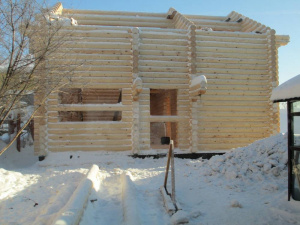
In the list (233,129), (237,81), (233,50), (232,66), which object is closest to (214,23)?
(233,50)

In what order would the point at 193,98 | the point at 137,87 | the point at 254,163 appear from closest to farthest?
the point at 254,163, the point at 137,87, the point at 193,98

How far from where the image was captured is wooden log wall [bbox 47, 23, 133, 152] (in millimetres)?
11594

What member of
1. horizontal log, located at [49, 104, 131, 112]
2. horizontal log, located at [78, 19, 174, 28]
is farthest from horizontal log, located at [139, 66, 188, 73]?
horizontal log, located at [78, 19, 174, 28]

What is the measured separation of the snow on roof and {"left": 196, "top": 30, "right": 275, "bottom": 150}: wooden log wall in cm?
713

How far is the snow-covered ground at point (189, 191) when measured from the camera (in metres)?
5.13

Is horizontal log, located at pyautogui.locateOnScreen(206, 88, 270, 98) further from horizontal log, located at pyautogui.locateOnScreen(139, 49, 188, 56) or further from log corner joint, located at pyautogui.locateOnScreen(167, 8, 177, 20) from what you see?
log corner joint, located at pyautogui.locateOnScreen(167, 8, 177, 20)

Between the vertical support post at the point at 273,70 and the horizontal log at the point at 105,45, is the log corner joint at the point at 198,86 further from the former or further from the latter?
the vertical support post at the point at 273,70

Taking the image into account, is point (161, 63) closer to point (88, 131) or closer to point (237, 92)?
point (237, 92)

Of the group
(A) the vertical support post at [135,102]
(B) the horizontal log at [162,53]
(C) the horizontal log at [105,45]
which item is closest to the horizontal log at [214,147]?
(A) the vertical support post at [135,102]

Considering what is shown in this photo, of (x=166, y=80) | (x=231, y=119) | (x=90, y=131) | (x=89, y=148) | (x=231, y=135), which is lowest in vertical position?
(x=89, y=148)

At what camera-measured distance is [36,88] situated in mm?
6004

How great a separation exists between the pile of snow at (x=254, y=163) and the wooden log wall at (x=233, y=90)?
3.55 meters

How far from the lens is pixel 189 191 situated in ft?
22.8

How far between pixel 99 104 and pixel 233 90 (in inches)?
250
